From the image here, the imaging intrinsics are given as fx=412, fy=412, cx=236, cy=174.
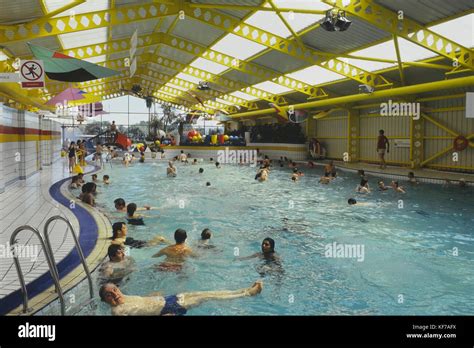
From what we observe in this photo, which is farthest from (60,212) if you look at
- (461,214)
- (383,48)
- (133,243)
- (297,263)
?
(383,48)

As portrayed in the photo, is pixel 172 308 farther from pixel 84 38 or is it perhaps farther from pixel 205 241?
pixel 84 38

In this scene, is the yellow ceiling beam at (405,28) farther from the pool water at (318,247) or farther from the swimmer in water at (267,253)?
the swimmer in water at (267,253)

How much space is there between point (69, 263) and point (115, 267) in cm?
63

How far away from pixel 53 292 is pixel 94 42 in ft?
46.8

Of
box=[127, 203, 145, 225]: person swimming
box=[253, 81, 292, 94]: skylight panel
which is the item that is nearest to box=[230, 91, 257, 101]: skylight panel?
box=[253, 81, 292, 94]: skylight panel

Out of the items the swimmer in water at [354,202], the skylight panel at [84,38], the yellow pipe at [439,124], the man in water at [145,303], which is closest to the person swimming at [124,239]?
the man in water at [145,303]

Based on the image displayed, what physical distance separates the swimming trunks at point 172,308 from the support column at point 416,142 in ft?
50.6

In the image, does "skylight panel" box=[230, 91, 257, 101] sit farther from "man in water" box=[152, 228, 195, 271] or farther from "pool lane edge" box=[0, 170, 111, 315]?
"man in water" box=[152, 228, 195, 271]

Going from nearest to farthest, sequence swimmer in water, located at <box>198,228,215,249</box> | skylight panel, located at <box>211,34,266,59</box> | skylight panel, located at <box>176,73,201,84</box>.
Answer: swimmer in water, located at <box>198,228,215,249</box>
skylight panel, located at <box>211,34,266,59</box>
skylight panel, located at <box>176,73,201,84</box>

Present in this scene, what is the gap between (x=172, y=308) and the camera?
4238mm

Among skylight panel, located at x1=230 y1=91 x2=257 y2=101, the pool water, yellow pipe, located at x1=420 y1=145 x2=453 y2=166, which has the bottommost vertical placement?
the pool water

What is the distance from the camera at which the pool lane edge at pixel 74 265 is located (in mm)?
3832

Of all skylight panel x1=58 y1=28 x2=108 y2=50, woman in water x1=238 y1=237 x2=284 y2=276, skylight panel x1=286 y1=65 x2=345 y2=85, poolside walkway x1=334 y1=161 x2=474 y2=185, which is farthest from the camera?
skylight panel x1=286 y1=65 x2=345 y2=85

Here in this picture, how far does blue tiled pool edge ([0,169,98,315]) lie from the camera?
12.4 ft
